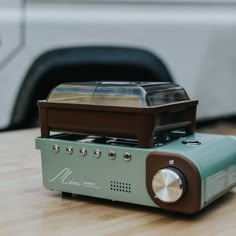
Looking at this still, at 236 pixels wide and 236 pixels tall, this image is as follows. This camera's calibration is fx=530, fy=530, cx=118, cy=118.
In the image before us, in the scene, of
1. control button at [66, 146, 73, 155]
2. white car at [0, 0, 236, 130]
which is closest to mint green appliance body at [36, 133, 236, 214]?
control button at [66, 146, 73, 155]

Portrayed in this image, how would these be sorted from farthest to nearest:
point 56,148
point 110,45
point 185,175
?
point 110,45 < point 56,148 < point 185,175

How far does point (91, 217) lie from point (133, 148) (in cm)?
11

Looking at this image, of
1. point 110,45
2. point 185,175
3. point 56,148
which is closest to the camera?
point 185,175

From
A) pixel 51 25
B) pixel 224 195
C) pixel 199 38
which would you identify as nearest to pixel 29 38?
pixel 51 25

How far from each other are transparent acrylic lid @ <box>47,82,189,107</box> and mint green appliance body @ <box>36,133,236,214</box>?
2.4 inches

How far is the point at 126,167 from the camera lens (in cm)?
72

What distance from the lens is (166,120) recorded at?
2.46 ft

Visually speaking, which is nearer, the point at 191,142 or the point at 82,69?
the point at 191,142

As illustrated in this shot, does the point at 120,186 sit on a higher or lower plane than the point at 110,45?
lower

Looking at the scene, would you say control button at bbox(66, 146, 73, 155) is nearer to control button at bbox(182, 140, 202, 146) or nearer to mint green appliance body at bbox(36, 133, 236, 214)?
mint green appliance body at bbox(36, 133, 236, 214)

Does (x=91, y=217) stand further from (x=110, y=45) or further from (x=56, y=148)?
(x=110, y=45)

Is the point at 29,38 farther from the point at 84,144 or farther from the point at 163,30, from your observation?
the point at 84,144

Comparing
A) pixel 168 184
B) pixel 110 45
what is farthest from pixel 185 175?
pixel 110 45

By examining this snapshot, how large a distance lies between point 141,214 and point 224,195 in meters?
0.16
